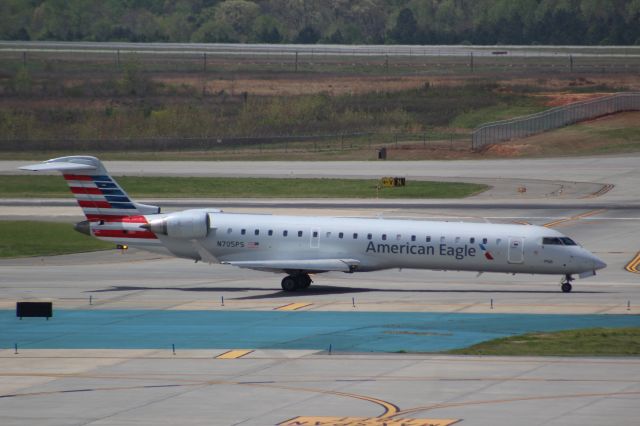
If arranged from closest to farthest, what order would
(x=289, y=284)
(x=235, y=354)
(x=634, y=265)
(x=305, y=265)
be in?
1. (x=235, y=354)
2. (x=305, y=265)
3. (x=289, y=284)
4. (x=634, y=265)

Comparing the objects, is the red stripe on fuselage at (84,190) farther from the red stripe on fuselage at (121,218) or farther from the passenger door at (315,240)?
the passenger door at (315,240)

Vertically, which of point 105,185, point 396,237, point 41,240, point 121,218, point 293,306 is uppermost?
point 105,185

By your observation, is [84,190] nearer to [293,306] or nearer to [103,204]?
[103,204]

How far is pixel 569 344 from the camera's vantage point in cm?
3878

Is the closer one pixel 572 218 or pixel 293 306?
pixel 293 306

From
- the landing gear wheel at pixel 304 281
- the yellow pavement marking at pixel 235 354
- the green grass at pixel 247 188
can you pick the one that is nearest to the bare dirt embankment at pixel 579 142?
the green grass at pixel 247 188

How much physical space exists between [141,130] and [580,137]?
43.2 m

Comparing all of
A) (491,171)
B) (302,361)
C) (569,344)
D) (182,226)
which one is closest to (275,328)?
(302,361)

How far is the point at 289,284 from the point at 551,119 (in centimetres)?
7085

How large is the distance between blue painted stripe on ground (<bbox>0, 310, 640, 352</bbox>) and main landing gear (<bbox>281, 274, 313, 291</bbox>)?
5741 mm

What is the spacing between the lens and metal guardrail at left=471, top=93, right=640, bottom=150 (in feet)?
378

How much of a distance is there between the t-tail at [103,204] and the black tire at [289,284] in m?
5.87

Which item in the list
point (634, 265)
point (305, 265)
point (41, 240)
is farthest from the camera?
point (41, 240)

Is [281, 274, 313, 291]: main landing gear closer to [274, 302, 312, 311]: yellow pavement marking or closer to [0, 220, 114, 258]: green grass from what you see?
[274, 302, 312, 311]: yellow pavement marking
